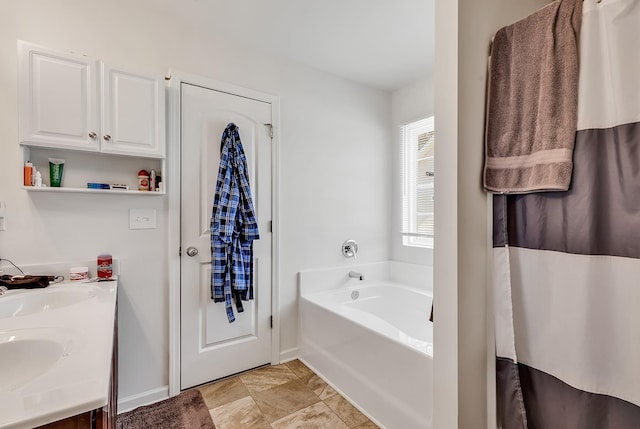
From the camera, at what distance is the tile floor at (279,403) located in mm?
1722

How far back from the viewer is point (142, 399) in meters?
1.90

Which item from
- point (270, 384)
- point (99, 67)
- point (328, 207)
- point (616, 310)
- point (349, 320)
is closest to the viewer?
point (616, 310)

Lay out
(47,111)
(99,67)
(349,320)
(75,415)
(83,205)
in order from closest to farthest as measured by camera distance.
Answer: (75,415)
(47,111)
(99,67)
(83,205)
(349,320)

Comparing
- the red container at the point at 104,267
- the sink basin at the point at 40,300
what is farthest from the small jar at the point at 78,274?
the sink basin at the point at 40,300

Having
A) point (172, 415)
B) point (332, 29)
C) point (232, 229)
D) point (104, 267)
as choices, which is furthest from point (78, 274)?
point (332, 29)

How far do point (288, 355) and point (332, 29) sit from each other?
8.25 feet

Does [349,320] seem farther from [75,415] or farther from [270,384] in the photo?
[75,415]

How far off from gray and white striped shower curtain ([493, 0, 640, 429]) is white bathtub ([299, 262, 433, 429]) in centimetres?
51

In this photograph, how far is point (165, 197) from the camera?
1975 mm

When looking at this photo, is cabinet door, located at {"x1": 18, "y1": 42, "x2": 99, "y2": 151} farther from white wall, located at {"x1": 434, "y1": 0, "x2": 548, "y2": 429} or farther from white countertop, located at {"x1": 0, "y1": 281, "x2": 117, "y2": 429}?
white wall, located at {"x1": 434, "y1": 0, "x2": 548, "y2": 429}

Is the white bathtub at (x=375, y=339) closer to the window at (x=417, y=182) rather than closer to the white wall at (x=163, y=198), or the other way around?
the white wall at (x=163, y=198)

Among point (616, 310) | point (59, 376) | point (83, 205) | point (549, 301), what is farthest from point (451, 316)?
point (83, 205)

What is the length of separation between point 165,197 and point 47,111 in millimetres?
716

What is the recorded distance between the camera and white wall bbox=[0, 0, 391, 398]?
1.61 metres
